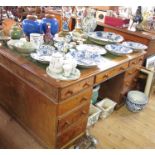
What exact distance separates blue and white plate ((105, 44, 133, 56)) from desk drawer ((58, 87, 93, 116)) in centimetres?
45

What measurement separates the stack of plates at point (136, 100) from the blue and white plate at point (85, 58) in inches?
29.0

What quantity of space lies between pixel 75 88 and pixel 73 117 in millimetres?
253

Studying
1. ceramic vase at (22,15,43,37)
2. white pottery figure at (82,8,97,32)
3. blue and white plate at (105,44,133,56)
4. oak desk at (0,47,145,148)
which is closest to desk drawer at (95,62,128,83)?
oak desk at (0,47,145,148)

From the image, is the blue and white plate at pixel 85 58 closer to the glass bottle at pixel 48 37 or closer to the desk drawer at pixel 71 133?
the glass bottle at pixel 48 37

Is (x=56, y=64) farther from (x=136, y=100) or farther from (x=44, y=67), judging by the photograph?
(x=136, y=100)

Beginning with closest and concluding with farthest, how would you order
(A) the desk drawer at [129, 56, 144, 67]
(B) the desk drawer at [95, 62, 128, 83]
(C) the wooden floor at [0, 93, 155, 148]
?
(B) the desk drawer at [95, 62, 128, 83]
(C) the wooden floor at [0, 93, 155, 148]
(A) the desk drawer at [129, 56, 144, 67]

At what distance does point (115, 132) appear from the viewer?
1.87 metres

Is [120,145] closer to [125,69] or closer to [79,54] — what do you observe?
[125,69]

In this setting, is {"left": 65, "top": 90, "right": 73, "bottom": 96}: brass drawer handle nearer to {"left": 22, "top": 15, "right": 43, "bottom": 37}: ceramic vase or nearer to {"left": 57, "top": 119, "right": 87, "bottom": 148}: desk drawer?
{"left": 57, "top": 119, "right": 87, "bottom": 148}: desk drawer

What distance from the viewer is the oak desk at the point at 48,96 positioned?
4.38ft

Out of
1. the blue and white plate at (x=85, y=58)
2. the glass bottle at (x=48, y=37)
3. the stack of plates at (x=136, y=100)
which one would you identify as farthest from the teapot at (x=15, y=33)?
the stack of plates at (x=136, y=100)

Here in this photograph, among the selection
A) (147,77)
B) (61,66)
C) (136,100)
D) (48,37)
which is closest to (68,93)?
(61,66)

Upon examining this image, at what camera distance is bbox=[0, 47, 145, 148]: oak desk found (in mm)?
1336
